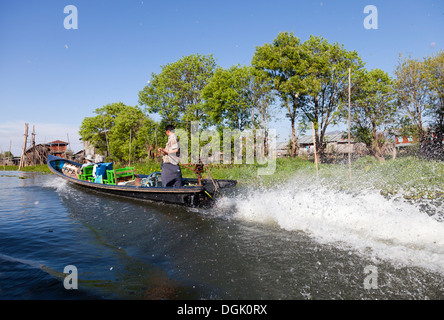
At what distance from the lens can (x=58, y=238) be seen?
19.4 feet

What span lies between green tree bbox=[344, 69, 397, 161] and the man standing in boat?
1942cm

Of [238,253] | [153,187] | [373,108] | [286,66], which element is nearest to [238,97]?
[286,66]

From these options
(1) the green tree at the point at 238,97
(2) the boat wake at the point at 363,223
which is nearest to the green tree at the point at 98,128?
(1) the green tree at the point at 238,97

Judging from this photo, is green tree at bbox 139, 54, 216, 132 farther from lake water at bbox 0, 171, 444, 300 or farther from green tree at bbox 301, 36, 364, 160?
lake water at bbox 0, 171, 444, 300

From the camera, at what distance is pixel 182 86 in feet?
88.2

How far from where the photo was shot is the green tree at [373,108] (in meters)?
23.1

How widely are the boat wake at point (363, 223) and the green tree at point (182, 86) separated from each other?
19749 millimetres

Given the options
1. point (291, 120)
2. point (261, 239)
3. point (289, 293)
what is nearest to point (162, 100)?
point (291, 120)

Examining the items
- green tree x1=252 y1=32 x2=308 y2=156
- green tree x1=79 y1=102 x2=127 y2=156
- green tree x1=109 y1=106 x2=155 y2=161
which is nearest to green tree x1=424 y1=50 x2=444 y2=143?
green tree x1=252 y1=32 x2=308 y2=156

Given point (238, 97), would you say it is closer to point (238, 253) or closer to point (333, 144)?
point (333, 144)

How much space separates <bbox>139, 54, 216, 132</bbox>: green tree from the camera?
2681 cm

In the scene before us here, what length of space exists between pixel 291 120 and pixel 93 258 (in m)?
22.3

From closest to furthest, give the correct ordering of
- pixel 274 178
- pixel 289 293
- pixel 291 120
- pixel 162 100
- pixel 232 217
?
pixel 289 293
pixel 232 217
pixel 274 178
pixel 291 120
pixel 162 100

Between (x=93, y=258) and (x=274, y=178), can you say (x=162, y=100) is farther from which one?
(x=93, y=258)
